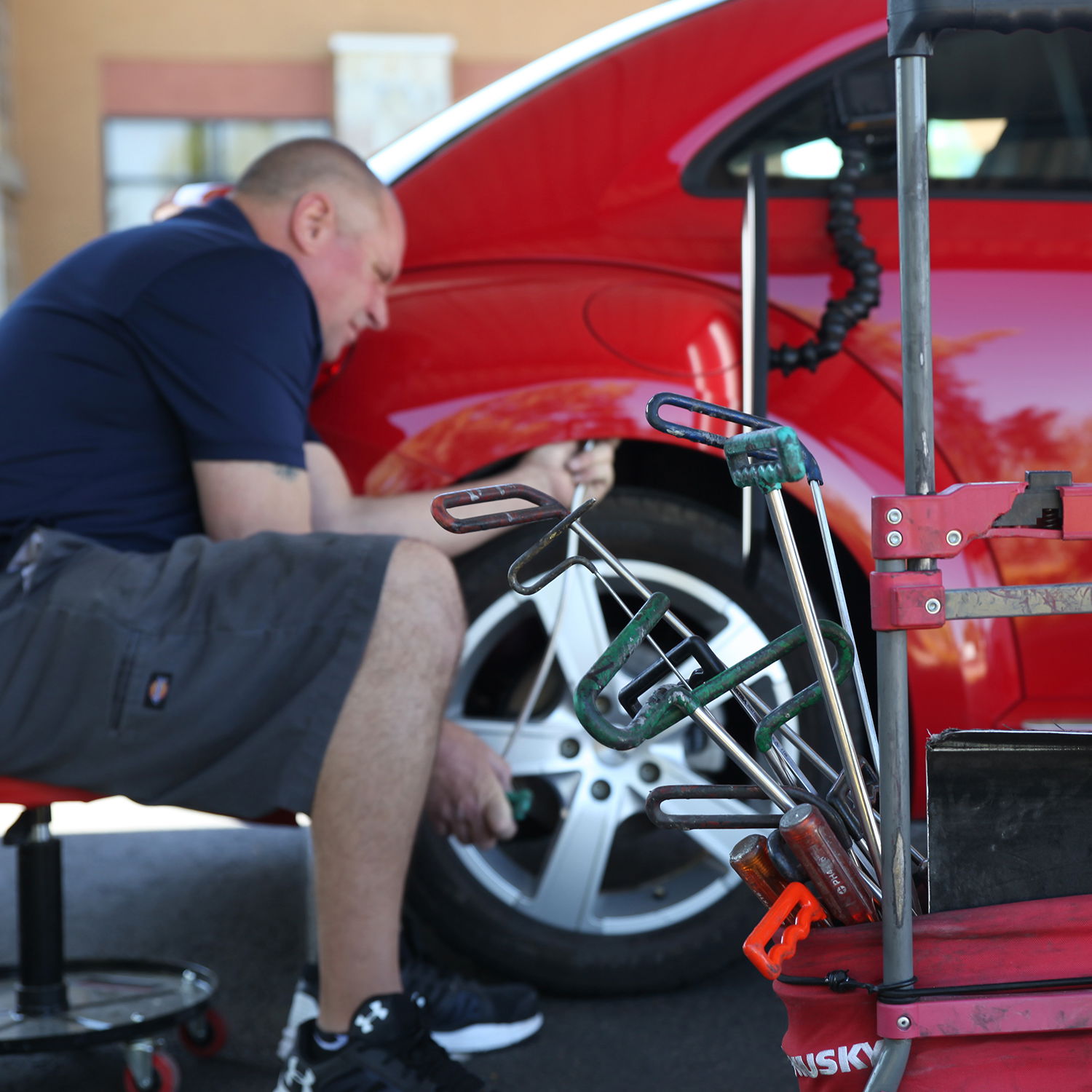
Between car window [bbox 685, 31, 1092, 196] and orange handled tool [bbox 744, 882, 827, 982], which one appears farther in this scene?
car window [bbox 685, 31, 1092, 196]

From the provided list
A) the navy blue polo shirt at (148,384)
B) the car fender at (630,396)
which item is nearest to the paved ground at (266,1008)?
the car fender at (630,396)

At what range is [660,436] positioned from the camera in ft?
7.24

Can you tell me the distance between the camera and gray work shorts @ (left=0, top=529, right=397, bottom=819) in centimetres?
182

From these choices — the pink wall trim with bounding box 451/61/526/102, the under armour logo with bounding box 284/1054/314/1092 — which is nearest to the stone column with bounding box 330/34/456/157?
the pink wall trim with bounding box 451/61/526/102

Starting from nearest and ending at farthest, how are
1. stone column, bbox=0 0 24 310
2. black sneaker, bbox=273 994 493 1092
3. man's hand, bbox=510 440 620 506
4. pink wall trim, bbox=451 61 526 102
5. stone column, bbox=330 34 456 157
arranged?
black sneaker, bbox=273 994 493 1092
man's hand, bbox=510 440 620 506
stone column, bbox=0 0 24 310
stone column, bbox=330 34 456 157
pink wall trim, bbox=451 61 526 102

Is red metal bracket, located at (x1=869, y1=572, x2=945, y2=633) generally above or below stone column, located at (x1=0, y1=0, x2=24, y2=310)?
below

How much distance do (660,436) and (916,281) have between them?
113cm

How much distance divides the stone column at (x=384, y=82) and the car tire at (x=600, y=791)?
31.5ft

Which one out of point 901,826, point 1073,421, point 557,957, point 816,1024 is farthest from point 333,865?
point 1073,421

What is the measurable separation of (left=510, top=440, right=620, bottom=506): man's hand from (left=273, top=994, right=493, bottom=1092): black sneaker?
30.9 inches

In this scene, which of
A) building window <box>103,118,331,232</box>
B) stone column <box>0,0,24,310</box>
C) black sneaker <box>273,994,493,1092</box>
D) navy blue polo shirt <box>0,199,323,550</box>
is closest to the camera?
black sneaker <box>273,994,493,1092</box>

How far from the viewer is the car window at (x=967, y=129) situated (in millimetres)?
2303

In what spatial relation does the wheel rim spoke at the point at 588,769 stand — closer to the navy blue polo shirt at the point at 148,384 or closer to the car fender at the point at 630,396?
the car fender at the point at 630,396

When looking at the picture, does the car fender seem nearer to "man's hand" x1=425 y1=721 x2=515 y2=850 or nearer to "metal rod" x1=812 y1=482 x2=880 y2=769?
"man's hand" x1=425 y1=721 x2=515 y2=850
